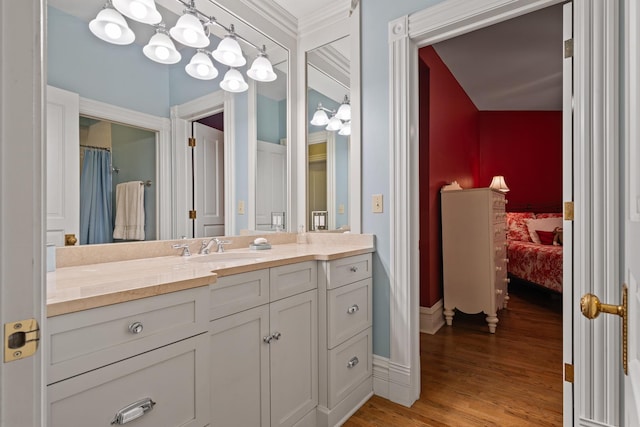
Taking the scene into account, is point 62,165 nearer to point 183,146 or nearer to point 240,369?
point 183,146

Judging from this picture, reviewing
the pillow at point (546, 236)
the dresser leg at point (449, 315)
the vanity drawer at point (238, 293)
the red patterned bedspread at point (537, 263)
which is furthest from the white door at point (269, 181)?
the pillow at point (546, 236)

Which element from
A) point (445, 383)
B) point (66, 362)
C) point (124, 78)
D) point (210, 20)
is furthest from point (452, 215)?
point (66, 362)

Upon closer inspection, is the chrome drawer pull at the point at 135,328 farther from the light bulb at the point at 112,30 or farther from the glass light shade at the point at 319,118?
the glass light shade at the point at 319,118

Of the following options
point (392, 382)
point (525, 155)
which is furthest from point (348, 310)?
point (525, 155)

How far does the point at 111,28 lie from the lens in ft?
4.91

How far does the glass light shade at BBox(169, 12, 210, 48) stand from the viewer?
1.76 m

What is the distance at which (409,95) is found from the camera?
1.98 meters

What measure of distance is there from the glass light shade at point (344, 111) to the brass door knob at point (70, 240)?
1.68 meters

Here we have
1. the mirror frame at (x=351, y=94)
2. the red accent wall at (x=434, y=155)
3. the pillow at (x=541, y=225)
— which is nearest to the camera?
the mirror frame at (x=351, y=94)

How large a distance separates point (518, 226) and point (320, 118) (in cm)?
372

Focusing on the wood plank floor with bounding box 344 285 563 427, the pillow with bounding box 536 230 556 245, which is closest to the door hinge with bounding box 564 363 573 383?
the wood plank floor with bounding box 344 285 563 427

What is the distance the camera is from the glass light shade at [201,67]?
6.05 feet

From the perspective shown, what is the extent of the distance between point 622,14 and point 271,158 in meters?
1.96

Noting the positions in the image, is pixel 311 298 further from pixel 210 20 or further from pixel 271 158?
pixel 210 20
